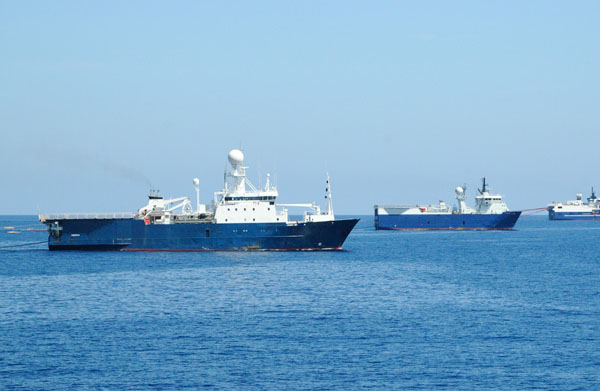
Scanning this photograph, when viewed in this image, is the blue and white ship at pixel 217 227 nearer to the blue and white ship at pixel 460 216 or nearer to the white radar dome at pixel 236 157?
the white radar dome at pixel 236 157

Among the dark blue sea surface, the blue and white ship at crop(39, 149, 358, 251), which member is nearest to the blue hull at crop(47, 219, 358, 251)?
the blue and white ship at crop(39, 149, 358, 251)

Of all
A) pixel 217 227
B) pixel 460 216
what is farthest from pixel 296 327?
pixel 460 216

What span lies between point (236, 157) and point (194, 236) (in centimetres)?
870

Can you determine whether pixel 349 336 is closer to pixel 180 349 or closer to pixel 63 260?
pixel 180 349

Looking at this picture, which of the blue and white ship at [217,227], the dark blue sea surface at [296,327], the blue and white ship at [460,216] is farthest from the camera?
the blue and white ship at [460,216]

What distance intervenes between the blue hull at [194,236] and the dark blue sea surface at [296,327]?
10.9 metres

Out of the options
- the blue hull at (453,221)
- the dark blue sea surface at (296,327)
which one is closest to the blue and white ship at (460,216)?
the blue hull at (453,221)

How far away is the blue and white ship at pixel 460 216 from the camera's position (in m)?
150

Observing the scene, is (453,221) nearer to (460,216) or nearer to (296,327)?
(460,216)

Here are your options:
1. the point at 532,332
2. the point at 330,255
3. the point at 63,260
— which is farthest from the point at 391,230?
the point at 532,332

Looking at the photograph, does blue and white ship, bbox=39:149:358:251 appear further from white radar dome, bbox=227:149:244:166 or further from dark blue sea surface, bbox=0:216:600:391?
dark blue sea surface, bbox=0:216:600:391

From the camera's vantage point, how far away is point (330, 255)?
246 ft

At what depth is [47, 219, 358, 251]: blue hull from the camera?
7569 centimetres

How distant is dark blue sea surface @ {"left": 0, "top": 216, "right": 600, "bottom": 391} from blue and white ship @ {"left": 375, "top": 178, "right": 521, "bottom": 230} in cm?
8561
